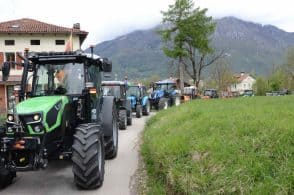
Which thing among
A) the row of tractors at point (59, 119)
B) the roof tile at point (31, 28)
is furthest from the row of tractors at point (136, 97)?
the roof tile at point (31, 28)

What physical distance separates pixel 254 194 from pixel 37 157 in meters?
3.67

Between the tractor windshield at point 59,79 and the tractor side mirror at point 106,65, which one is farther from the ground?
the tractor side mirror at point 106,65

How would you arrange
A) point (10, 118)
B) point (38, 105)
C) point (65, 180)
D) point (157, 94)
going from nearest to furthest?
point (10, 118) < point (38, 105) < point (65, 180) < point (157, 94)

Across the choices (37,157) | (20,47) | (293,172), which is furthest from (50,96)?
(20,47)

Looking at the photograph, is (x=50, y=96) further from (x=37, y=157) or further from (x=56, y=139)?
(x=37, y=157)

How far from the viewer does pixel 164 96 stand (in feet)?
113

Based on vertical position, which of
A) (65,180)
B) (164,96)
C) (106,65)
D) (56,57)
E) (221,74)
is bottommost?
(65,180)

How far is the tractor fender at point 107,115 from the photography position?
10.6 metres

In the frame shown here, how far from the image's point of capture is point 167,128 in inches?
486

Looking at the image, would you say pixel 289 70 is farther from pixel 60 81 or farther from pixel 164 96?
pixel 60 81

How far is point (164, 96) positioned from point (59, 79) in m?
25.0

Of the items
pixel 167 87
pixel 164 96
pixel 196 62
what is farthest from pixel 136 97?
pixel 196 62

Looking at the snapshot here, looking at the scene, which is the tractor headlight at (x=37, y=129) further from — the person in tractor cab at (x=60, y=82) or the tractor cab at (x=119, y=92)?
the tractor cab at (x=119, y=92)

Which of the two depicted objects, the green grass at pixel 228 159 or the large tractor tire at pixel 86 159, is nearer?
the green grass at pixel 228 159
